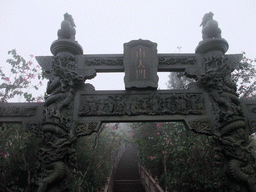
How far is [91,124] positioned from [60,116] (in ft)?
1.86

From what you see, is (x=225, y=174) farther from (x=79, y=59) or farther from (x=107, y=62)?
(x=79, y=59)

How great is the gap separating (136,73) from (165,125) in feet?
10.8

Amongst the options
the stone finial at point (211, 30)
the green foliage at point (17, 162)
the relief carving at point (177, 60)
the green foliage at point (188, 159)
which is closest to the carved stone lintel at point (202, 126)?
the green foliage at point (188, 159)

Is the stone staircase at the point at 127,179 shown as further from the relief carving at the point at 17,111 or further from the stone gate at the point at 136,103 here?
the relief carving at the point at 17,111

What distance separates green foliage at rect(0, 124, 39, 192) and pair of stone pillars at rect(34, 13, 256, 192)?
1056mm

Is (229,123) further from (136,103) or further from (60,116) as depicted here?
(60,116)

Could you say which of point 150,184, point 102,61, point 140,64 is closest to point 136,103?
point 140,64

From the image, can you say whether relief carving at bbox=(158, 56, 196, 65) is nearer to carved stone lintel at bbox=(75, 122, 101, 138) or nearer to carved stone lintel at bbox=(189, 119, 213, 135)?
carved stone lintel at bbox=(189, 119, 213, 135)

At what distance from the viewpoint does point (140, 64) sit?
11.5 feet

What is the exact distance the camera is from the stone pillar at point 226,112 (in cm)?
271

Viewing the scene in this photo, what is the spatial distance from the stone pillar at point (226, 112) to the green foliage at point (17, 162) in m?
3.70

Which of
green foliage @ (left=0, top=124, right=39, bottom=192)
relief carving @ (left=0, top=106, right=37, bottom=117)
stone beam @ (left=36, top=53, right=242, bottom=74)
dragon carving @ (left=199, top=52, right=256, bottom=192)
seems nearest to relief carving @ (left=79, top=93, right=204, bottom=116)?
dragon carving @ (left=199, top=52, right=256, bottom=192)

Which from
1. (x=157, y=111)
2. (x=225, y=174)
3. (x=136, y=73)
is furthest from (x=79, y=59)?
(x=225, y=174)

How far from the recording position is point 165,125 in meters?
6.07
